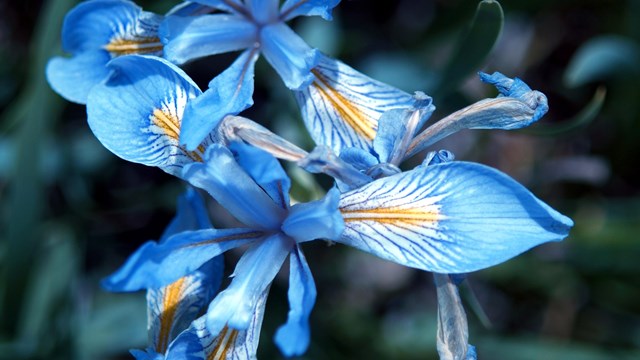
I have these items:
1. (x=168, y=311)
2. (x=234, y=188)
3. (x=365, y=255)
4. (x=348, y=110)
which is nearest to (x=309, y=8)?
(x=348, y=110)

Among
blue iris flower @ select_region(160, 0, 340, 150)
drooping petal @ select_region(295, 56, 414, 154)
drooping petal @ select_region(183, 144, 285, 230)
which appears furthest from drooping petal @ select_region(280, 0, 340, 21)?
drooping petal @ select_region(183, 144, 285, 230)

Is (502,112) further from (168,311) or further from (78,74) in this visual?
(78,74)

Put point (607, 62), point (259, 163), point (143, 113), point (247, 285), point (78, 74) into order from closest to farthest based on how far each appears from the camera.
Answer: point (259, 163)
point (247, 285)
point (143, 113)
point (78, 74)
point (607, 62)

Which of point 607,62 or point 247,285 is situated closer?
point 247,285

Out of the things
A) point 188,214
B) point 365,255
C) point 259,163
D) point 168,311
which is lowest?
point 365,255

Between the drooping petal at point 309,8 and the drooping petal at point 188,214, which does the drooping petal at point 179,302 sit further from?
the drooping petal at point 309,8

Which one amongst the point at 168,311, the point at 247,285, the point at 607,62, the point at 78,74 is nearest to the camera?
the point at 247,285

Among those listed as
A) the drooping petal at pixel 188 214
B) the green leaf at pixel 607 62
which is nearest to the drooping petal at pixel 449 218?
the drooping petal at pixel 188 214
